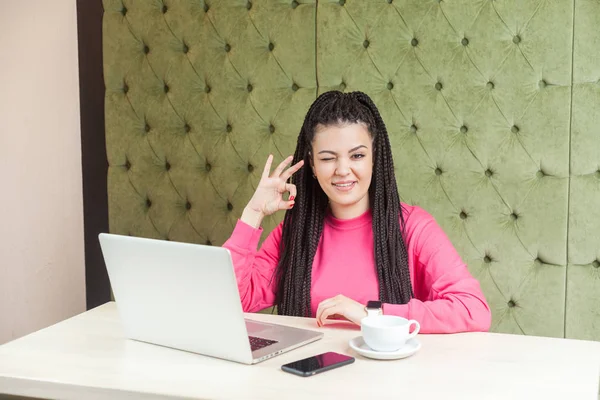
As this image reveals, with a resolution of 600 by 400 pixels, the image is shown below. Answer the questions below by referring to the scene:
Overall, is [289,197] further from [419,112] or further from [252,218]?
[419,112]

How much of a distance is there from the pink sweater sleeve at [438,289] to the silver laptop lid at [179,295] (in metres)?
0.40

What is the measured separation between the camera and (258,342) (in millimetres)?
1377

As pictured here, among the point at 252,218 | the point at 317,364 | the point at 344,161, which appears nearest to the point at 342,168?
the point at 344,161

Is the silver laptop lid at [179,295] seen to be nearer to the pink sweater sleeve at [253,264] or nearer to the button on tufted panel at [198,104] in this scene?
the pink sweater sleeve at [253,264]

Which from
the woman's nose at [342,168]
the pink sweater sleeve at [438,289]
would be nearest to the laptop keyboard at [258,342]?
the pink sweater sleeve at [438,289]

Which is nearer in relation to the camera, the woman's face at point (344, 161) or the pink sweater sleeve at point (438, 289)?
the pink sweater sleeve at point (438, 289)

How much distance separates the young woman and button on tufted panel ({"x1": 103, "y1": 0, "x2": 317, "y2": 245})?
388 mm

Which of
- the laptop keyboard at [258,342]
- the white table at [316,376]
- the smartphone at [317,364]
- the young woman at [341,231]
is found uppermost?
the young woman at [341,231]

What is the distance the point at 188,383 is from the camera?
119 centimetres

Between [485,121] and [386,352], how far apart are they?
97 cm

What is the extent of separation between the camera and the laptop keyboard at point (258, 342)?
1344 mm

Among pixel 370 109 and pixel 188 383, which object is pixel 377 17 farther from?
pixel 188 383

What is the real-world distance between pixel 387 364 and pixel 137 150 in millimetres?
1474

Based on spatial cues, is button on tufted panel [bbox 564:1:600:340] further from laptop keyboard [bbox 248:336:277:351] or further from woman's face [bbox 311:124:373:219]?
laptop keyboard [bbox 248:336:277:351]
